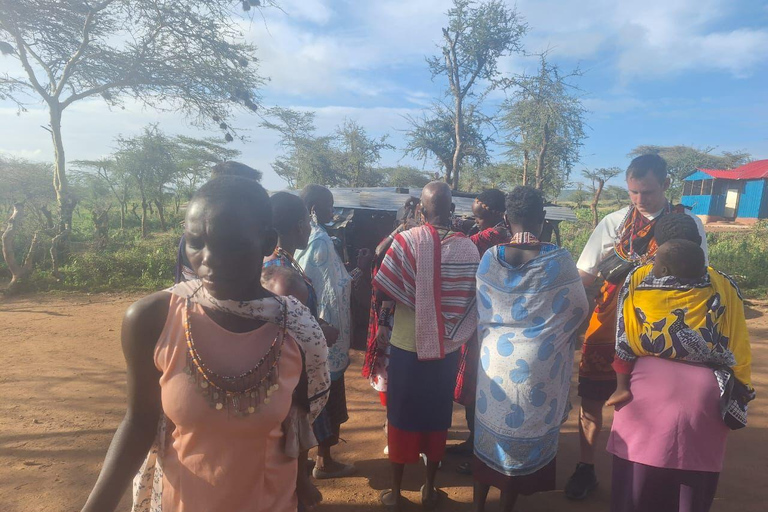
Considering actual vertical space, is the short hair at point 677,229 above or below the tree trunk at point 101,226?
above

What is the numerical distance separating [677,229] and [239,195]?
75.0 inches

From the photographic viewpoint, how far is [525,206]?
232cm

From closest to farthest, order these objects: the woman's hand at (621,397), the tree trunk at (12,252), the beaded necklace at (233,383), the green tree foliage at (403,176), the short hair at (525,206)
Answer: the beaded necklace at (233,383), the woman's hand at (621,397), the short hair at (525,206), the tree trunk at (12,252), the green tree foliage at (403,176)

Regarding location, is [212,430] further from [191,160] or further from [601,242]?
[191,160]

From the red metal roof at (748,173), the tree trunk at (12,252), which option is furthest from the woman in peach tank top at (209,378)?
the red metal roof at (748,173)

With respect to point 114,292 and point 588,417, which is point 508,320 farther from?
point 114,292

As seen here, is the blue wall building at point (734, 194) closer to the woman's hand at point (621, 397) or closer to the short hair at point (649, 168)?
the short hair at point (649, 168)

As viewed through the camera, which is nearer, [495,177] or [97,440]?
[97,440]

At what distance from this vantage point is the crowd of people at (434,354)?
3.61 ft

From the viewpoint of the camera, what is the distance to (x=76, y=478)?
116 inches

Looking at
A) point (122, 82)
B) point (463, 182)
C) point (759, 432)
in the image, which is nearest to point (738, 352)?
point (759, 432)

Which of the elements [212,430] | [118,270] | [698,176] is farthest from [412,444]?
[698,176]

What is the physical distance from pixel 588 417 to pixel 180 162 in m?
23.6

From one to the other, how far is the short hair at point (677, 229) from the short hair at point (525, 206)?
547 millimetres
